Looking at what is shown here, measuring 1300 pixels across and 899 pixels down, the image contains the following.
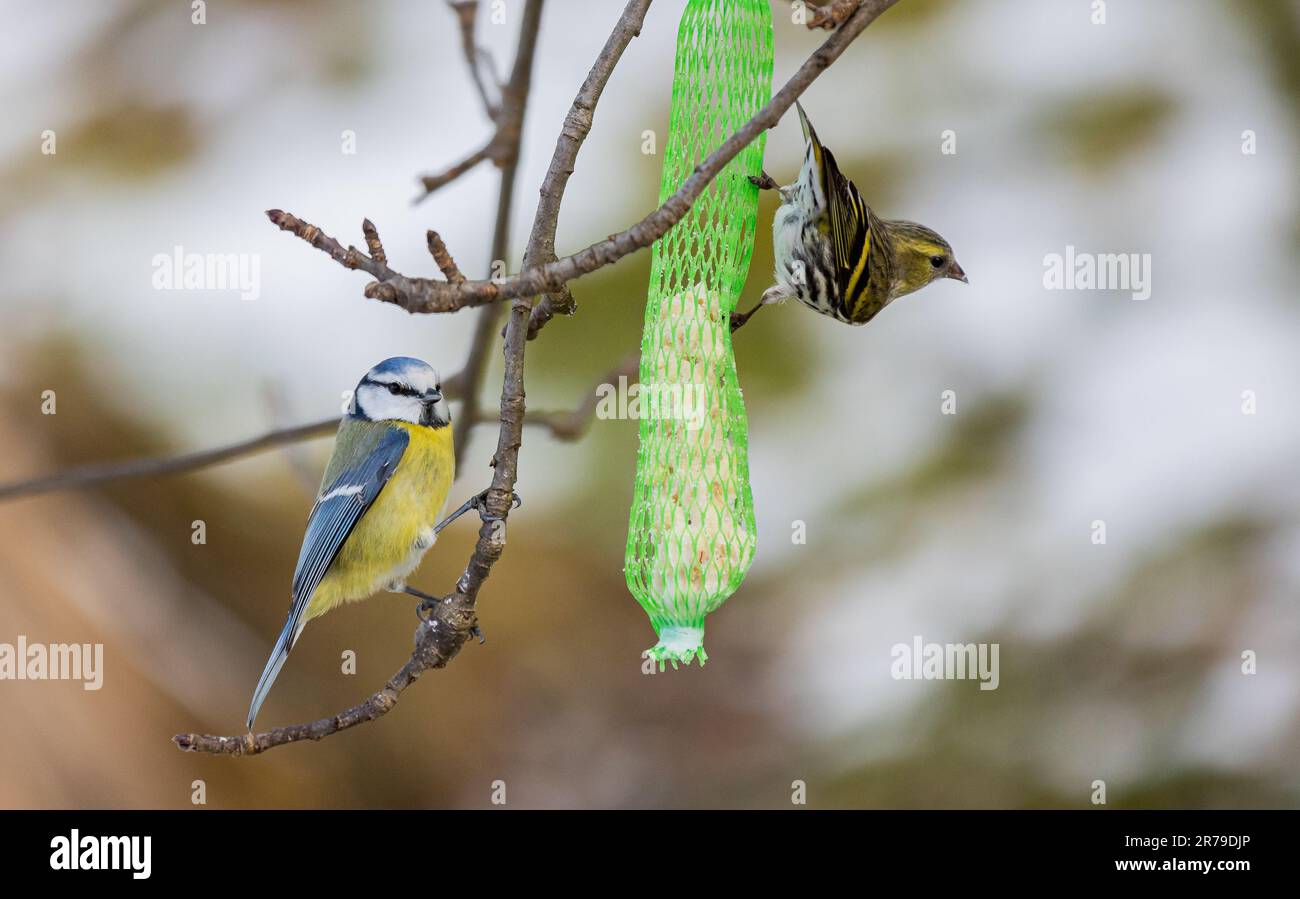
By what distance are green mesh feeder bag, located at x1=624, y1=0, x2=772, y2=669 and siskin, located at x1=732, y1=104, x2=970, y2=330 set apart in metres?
0.42

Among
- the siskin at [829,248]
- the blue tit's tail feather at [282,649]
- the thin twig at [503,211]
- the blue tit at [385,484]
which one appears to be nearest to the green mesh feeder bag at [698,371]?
the thin twig at [503,211]

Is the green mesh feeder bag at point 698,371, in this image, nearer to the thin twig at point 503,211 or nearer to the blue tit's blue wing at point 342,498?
the thin twig at point 503,211

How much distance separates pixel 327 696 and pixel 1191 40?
3.86 metres

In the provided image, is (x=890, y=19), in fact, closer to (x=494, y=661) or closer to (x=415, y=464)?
(x=415, y=464)

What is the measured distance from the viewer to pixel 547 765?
190 inches

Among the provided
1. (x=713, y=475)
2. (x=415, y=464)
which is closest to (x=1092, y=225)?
(x=713, y=475)

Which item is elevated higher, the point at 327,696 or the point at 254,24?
the point at 254,24

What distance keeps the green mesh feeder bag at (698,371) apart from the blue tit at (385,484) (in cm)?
53

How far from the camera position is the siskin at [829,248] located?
288 cm

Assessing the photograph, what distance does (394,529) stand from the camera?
2.63m

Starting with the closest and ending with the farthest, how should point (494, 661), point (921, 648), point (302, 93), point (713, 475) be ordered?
point (713, 475) → point (302, 93) → point (921, 648) → point (494, 661)

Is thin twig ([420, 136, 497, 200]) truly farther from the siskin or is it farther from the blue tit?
the siskin

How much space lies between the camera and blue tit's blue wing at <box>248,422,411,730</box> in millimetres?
2465
